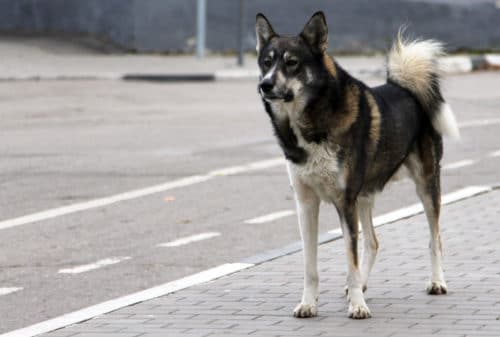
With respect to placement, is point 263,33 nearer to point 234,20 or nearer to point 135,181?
point 135,181

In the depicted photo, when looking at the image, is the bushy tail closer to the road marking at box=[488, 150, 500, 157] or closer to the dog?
the dog

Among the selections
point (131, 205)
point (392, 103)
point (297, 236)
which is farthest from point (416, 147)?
point (131, 205)

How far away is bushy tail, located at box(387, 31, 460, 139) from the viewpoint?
8570 millimetres

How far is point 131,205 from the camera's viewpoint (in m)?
12.5

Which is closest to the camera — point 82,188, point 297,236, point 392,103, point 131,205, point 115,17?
point 392,103

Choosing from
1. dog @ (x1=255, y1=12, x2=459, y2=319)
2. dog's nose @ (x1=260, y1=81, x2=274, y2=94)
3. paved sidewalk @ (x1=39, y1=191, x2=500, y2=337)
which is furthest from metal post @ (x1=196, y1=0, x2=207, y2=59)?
dog's nose @ (x1=260, y1=81, x2=274, y2=94)

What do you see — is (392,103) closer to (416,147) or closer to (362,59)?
(416,147)

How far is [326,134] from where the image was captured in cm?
777

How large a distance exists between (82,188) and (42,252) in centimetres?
303

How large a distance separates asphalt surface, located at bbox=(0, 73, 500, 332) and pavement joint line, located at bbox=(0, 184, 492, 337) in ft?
0.81

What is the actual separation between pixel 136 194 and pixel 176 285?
14.2 feet

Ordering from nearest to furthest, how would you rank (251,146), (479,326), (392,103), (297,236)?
(479,326)
(392,103)
(297,236)
(251,146)

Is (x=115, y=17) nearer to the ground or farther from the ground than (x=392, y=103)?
nearer to the ground

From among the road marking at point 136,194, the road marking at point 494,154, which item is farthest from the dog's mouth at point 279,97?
the road marking at point 494,154
